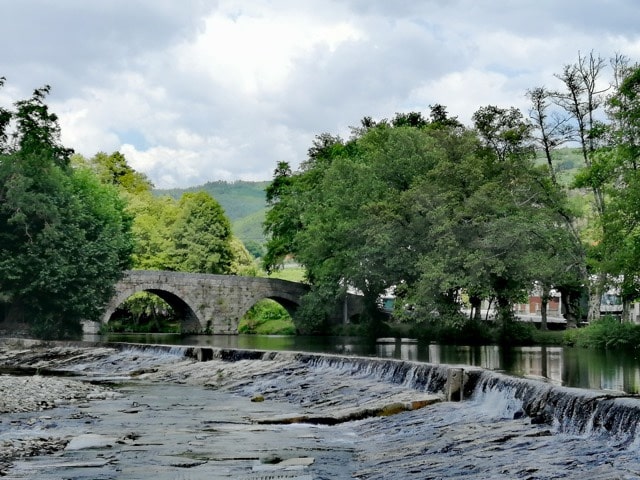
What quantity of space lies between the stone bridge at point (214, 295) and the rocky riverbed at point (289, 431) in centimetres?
3109

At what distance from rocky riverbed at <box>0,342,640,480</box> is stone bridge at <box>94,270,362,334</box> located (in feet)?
102

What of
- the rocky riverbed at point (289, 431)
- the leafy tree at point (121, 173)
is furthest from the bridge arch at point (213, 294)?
the rocky riverbed at point (289, 431)

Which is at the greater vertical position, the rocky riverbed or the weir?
the weir

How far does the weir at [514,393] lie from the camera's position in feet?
38.4

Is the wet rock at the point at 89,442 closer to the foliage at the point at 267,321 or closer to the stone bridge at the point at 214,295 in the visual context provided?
the stone bridge at the point at 214,295

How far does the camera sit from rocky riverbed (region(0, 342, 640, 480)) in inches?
425

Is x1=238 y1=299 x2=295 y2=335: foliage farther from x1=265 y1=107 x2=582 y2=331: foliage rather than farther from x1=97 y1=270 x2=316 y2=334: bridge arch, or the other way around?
x1=265 y1=107 x2=582 y2=331: foliage

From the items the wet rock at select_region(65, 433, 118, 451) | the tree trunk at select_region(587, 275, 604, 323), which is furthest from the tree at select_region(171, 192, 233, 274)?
the wet rock at select_region(65, 433, 118, 451)

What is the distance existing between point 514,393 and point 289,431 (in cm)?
370

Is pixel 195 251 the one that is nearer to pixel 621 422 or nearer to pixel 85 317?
pixel 85 317

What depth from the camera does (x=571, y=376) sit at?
20031mm

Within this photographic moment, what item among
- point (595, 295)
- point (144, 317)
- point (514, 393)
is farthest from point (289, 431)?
point (144, 317)

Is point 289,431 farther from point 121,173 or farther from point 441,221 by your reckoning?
point 121,173

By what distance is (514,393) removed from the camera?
14773 mm
